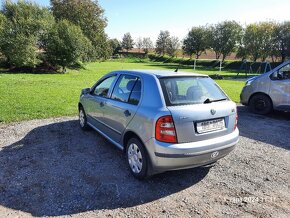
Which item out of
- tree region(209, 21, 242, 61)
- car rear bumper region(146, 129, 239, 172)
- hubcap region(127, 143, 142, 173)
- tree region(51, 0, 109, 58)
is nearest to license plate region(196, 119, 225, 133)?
car rear bumper region(146, 129, 239, 172)

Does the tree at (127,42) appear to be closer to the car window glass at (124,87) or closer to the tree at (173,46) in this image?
the tree at (173,46)

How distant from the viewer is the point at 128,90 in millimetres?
4188

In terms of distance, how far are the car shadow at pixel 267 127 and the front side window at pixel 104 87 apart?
360 cm

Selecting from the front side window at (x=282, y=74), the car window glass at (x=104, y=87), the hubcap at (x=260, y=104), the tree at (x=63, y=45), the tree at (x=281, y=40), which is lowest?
the hubcap at (x=260, y=104)

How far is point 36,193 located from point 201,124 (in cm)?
250

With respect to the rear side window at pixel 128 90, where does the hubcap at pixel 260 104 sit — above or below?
below

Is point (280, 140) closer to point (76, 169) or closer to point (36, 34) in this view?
point (76, 169)

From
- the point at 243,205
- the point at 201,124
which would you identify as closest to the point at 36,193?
the point at 201,124

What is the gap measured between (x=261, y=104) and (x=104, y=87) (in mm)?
5825

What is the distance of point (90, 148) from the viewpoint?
5.04m

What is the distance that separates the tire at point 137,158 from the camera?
3.57 metres

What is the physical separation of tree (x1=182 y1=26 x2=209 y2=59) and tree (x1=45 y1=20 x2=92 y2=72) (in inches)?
1517

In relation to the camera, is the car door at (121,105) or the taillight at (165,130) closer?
the taillight at (165,130)

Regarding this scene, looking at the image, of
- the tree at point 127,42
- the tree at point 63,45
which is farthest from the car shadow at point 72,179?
the tree at point 127,42
